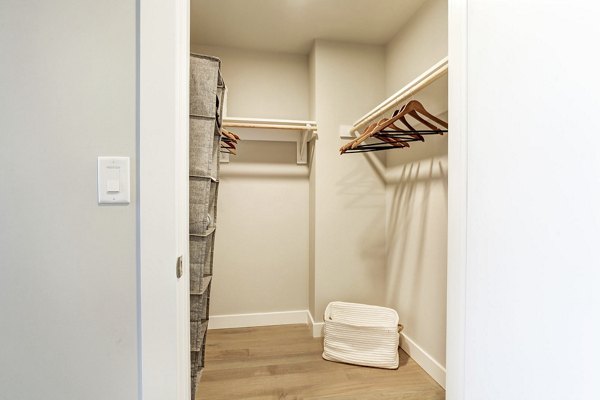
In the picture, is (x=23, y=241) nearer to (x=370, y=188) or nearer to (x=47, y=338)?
(x=47, y=338)

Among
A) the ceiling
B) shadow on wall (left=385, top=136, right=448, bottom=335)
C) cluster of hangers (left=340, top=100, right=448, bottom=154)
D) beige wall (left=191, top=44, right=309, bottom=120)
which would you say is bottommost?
shadow on wall (left=385, top=136, right=448, bottom=335)

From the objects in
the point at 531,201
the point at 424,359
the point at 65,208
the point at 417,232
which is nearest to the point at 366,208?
the point at 417,232

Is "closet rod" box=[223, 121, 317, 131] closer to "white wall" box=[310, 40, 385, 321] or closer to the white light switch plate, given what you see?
"white wall" box=[310, 40, 385, 321]

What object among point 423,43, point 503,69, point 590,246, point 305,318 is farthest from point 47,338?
point 423,43

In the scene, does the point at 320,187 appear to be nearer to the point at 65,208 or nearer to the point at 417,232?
the point at 417,232

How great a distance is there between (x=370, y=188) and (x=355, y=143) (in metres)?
0.59

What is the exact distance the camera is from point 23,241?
0.74m

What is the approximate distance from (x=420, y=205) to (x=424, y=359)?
986mm

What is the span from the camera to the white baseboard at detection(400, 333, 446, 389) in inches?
67.5

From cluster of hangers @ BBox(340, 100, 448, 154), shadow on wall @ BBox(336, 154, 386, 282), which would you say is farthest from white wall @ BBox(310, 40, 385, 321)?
cluster of hangers @ BBox(340, 100, 448, 154)

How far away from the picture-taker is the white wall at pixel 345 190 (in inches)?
93.0

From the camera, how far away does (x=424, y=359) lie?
73.7 inches

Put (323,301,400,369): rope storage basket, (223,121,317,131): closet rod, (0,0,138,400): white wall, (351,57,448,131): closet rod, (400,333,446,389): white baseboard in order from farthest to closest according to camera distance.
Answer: (223,121,317,131): closet rod → (323,301,400,369): rope storage basket → (400,333,446,389): white baseboard → (351,57,448,131): closet rod → (0,0,138,400): white wall

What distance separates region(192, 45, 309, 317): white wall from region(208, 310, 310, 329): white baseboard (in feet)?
0.13
